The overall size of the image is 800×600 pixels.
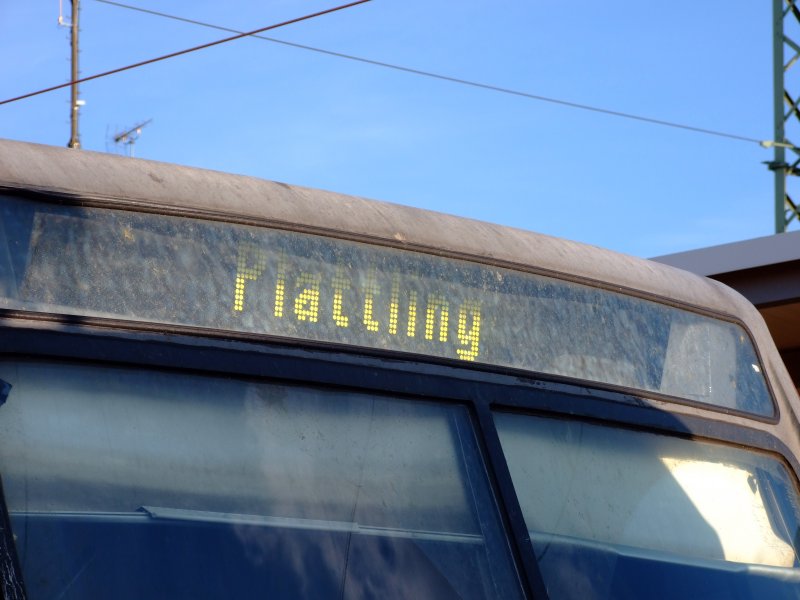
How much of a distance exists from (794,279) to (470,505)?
36.4ft

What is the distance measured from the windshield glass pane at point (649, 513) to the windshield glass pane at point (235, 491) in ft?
0.55

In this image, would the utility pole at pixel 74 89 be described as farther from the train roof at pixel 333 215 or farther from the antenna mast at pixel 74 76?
the train roof at pixel 333 215

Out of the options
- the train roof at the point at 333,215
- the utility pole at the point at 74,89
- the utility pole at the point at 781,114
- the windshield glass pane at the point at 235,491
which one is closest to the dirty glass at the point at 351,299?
the train roof at the point at 333,215

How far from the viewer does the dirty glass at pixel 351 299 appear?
223cm

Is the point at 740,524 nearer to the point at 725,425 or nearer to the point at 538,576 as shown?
the point at 725,425

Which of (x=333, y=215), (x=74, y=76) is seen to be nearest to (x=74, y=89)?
(x=74, y=76)

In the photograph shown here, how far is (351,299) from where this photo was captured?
8.23 feet

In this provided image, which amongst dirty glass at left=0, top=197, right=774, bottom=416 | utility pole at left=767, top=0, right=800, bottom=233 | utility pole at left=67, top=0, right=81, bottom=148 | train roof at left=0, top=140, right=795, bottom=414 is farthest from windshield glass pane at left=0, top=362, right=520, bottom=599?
utility pole at left=67, top=0, right=81, bottom=148

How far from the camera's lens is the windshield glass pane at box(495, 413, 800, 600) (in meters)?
2.54

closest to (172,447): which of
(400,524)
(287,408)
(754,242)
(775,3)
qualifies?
(287,408)

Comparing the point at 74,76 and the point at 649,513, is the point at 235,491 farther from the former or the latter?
the point at 74,76

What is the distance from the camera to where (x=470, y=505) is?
2436mm

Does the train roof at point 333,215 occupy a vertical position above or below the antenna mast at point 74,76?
below

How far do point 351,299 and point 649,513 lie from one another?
81cm
